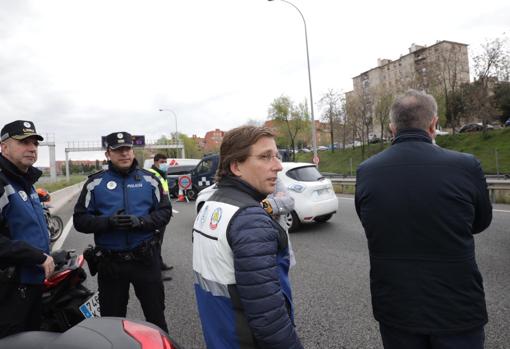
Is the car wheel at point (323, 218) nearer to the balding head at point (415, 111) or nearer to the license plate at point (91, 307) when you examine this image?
the license plate at point (91, 307)

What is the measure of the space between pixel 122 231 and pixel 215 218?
1697 mm

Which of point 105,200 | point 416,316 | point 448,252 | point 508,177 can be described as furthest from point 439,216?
point 508,177

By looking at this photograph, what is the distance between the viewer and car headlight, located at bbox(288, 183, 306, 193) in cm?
831

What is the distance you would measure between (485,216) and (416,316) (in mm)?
600

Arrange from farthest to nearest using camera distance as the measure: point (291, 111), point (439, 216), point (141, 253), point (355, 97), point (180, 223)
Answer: point (291, 111) → point (355, 97) → point (180, 223) → point (141, 253) → point (439, 216)

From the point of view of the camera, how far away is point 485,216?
6.01 feet

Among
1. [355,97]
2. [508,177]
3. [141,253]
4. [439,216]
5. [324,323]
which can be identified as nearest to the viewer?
[439,216]

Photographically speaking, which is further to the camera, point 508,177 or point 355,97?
point 355,97

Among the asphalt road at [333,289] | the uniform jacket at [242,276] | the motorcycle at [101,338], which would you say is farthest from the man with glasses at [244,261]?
the asphalt road at [333,289]

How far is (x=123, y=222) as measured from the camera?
9.28 ft

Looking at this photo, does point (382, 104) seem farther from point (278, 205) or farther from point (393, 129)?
point (393, 129)

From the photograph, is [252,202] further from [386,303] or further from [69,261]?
[69,261]

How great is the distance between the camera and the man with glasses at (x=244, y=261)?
1.41 m

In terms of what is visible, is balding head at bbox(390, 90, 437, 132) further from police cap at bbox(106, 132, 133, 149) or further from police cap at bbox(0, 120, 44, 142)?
police cap at bbox(0, 120, 44, 142)
